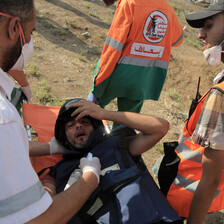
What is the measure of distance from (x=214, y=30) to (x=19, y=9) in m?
1.46

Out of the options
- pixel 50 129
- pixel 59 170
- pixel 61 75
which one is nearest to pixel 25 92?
pixel 50 129

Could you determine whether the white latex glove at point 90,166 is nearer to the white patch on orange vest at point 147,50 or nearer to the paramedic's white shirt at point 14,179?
the paramedic's white shirt at point 14,179

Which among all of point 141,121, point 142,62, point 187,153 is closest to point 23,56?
point 141,121

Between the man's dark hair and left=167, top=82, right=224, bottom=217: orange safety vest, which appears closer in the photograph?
the man's dark hair

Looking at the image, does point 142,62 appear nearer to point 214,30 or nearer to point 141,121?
point 141,121

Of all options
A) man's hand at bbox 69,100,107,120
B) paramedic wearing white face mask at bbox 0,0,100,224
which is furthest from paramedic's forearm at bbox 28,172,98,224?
man's hand at bbox 69,100,107,120

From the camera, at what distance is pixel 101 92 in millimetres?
3307

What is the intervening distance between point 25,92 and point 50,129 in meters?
0.60

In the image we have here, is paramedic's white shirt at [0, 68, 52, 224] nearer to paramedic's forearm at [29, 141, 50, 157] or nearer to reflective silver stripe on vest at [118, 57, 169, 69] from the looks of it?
paramedic's forearm at [29, 141, 50, 157]

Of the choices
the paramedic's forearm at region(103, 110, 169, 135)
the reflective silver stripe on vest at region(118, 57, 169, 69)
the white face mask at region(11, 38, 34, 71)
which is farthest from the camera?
the reflective silver stripe on vest at region(118, 57, 169, 69)

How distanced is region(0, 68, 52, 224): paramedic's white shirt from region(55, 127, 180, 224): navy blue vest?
0.85m

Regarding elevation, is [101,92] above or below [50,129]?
above

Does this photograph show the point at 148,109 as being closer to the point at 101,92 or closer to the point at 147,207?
the point at 101,92

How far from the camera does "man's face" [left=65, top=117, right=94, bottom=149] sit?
109 inches
